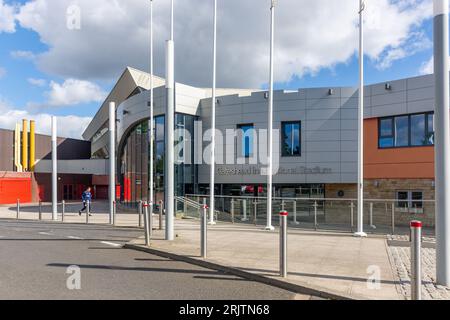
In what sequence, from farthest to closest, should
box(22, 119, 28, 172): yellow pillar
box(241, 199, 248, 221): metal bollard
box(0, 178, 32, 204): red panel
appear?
box(22, 119, 28, 172): yellow pillar → box(0, 178, 32, 204): red panel → box(241, 199, 248, 221): metal bollard

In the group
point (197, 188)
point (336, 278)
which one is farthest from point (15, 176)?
point (336, 278)

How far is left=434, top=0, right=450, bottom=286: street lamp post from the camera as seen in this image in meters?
5.91

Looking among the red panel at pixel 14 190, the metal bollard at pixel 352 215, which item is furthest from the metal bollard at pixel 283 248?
the red panel at pixel 14 190

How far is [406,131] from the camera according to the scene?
18.6 metres

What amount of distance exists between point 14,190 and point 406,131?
33.4m

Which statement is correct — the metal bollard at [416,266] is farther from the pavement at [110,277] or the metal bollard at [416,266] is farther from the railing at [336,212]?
the railing at [336,212]

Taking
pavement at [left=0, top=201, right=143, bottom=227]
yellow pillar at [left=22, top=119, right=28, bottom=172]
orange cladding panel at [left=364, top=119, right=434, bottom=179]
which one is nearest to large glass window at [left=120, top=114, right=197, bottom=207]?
pavement at [left=0, top=201, right=143, bottom=227]

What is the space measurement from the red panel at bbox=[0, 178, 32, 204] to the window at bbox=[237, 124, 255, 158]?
2434 cm

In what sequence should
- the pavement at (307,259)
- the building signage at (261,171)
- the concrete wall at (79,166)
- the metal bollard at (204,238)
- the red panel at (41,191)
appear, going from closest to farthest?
the pavement at (307,259)
the metal bollard at (204,238)
the building signage at (261,171)
the red panel at (41,191)
the concrete wall at (79,166)

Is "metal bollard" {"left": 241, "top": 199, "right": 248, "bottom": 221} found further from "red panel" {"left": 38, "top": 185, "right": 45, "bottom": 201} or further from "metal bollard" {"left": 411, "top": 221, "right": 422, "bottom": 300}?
"red panel" {"left": 38, "top": 185, "right": 45, "bottom": 201}

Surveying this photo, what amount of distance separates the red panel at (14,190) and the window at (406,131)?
32.0 m

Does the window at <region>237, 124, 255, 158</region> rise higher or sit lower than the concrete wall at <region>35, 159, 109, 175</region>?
higher

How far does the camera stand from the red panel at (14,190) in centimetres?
3375

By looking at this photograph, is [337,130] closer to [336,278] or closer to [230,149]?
[230,149]
